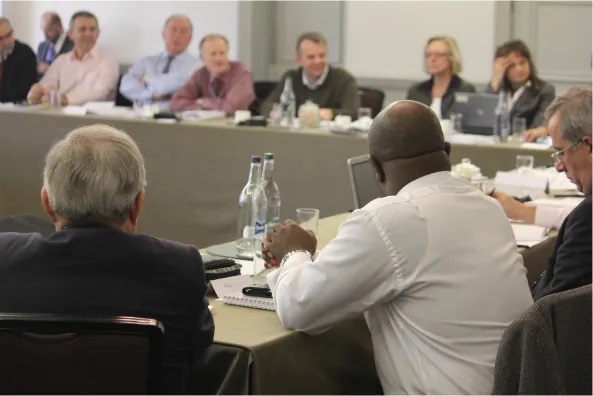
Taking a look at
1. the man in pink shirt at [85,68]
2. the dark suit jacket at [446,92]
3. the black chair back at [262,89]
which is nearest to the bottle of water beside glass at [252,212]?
the dark suit jacket at [446,92]

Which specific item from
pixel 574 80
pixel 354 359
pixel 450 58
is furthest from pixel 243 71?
pixel 354 359

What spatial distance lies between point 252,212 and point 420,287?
1129mm

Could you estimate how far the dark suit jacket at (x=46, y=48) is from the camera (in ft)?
26.6

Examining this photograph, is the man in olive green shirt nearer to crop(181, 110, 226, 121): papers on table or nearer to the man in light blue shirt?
crop(181, 110, 226, 121): papers on table

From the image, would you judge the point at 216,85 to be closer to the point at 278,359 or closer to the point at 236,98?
the point at 236,98

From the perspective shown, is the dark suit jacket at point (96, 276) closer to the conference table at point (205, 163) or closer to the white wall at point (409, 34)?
the conference table at point (205, 163)

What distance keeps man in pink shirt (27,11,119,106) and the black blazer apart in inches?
207

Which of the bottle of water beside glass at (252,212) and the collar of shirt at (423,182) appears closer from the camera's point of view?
the collar of shirt at (423,182)

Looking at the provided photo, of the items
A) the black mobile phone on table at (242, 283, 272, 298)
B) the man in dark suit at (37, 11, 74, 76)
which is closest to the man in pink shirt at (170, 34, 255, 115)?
the man in dark suit at (37, 11, 74, 76)

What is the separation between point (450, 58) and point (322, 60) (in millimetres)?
847

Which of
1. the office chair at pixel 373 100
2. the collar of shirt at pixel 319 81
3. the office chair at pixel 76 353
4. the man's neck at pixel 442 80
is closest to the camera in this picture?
the office chair at pixel 76 353

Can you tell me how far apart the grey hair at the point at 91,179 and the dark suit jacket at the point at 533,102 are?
3.88 meters

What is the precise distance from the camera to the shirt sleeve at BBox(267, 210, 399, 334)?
6.56ft

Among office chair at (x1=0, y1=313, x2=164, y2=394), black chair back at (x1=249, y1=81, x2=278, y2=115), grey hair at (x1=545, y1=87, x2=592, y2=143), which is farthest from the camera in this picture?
black chair back at (x1=249, y1=81, x2=278, y2=115)
